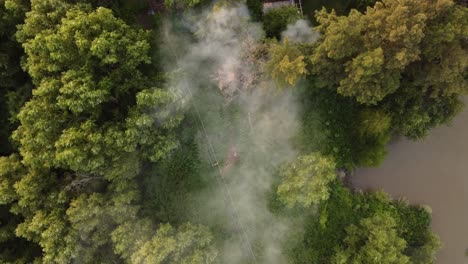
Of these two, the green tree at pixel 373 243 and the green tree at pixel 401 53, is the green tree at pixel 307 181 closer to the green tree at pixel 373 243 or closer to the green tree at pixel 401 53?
the green tree at pixel 373 243

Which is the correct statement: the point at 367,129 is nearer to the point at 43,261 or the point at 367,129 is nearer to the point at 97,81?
the point at 97,81

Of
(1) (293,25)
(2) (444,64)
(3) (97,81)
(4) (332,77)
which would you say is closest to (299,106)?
(4) (332,77)

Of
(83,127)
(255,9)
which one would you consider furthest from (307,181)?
(83,127)

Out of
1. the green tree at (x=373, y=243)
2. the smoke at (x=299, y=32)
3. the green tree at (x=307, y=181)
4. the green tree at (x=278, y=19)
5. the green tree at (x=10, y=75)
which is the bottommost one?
the green tree at (x=373, y=243)

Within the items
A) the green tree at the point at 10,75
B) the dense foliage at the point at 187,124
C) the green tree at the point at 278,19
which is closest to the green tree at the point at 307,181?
the dense foliage at the point at 187,124

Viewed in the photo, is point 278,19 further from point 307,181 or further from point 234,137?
point 307,181

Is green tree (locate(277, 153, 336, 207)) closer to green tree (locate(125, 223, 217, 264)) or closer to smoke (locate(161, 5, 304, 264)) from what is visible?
smoke (locate(161, 5, 304, 264))
